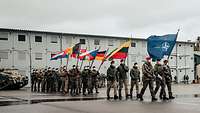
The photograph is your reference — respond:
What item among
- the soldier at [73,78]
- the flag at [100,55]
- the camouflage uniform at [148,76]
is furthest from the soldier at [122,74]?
the flag at [100,55]

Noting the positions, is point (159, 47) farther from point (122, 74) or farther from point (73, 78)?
point (73, 78)

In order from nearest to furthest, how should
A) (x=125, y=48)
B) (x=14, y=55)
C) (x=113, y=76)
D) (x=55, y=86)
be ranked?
(x=113, y=76) → (x=125, y=48) → (x=55, y=86) → (x=14, y=55)

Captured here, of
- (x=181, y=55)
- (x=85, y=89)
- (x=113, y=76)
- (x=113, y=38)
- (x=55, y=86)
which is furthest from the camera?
(x=181, y=55)

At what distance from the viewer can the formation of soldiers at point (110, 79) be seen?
50.1 ft

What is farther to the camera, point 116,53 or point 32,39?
point 32,39

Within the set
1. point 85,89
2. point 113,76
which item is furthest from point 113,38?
point 113,76

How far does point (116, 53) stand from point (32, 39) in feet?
81.2

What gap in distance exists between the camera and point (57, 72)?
82.7 feet

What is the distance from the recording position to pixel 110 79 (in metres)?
16.9

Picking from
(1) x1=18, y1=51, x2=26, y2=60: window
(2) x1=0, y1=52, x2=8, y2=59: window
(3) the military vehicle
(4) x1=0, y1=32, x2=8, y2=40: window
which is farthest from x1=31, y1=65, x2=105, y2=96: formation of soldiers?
(4) x1=0, y1=32, x2=8, y2=40: window

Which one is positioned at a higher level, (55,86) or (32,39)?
(32,39)

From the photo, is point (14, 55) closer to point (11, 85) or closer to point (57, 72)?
point (11, 85)

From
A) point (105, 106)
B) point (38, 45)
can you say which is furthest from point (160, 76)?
point (38, 45)

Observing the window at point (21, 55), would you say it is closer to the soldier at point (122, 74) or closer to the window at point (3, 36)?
the window at point (3, 36)
